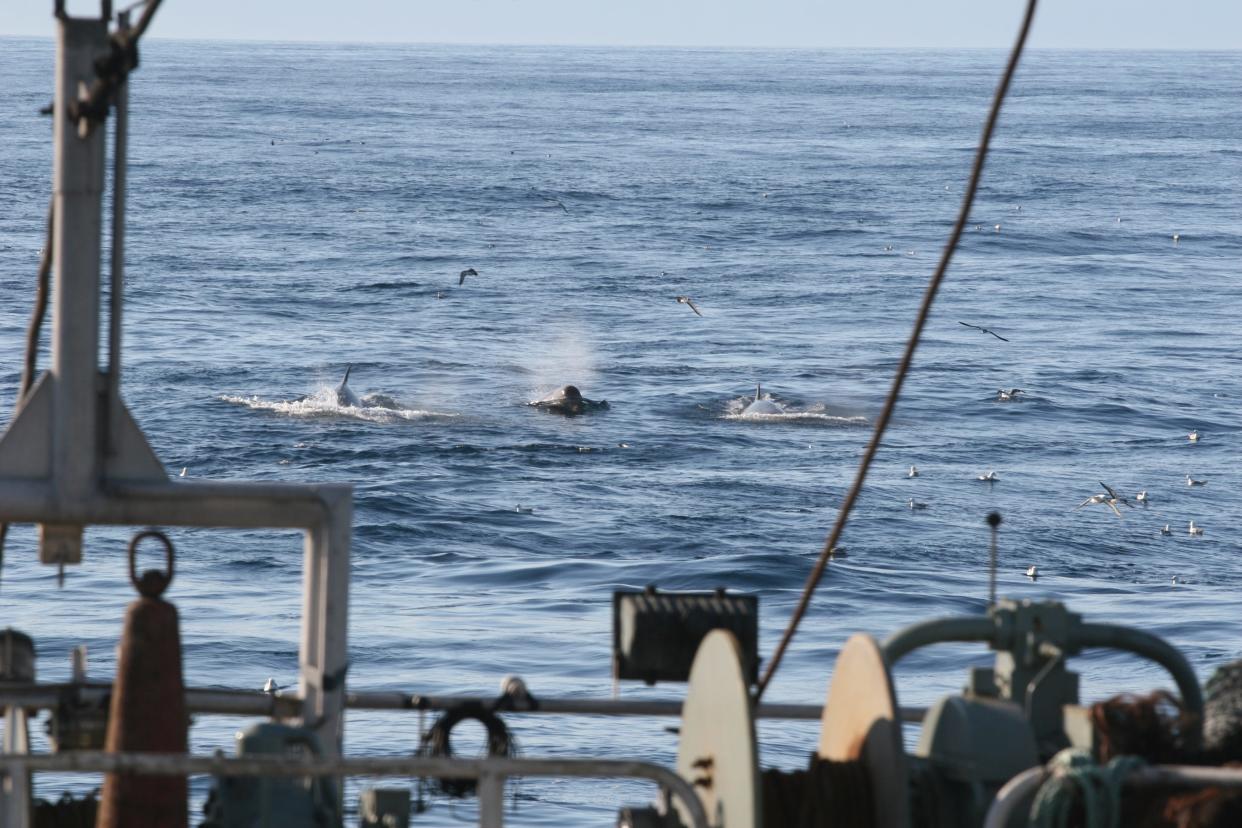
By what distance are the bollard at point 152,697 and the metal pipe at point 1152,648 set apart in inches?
103

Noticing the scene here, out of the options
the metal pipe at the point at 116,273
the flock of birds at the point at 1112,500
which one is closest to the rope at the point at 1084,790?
the metal pipe at the point at 116,273

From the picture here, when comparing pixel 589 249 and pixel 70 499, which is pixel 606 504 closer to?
pixel 70 499

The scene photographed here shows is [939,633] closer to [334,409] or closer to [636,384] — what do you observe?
[334,409]

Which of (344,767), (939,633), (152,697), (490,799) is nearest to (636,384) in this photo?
(939,633)

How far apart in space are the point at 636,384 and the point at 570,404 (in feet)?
13.1

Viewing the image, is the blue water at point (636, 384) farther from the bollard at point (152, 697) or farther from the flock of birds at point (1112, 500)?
the bollard at point (152, 697)

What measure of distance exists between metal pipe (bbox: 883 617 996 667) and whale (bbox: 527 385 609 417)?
121 ft

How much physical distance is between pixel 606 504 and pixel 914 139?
76.5 meters

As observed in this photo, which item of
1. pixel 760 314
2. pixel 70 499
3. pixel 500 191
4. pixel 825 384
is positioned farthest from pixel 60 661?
pixel 500 191

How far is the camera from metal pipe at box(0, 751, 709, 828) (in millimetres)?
4480

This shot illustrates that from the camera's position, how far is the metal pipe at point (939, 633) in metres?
6.08

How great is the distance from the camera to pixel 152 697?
18.1 feet

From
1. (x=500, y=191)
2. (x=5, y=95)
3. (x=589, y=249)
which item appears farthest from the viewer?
(x=5, y=95)

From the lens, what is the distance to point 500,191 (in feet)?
274
